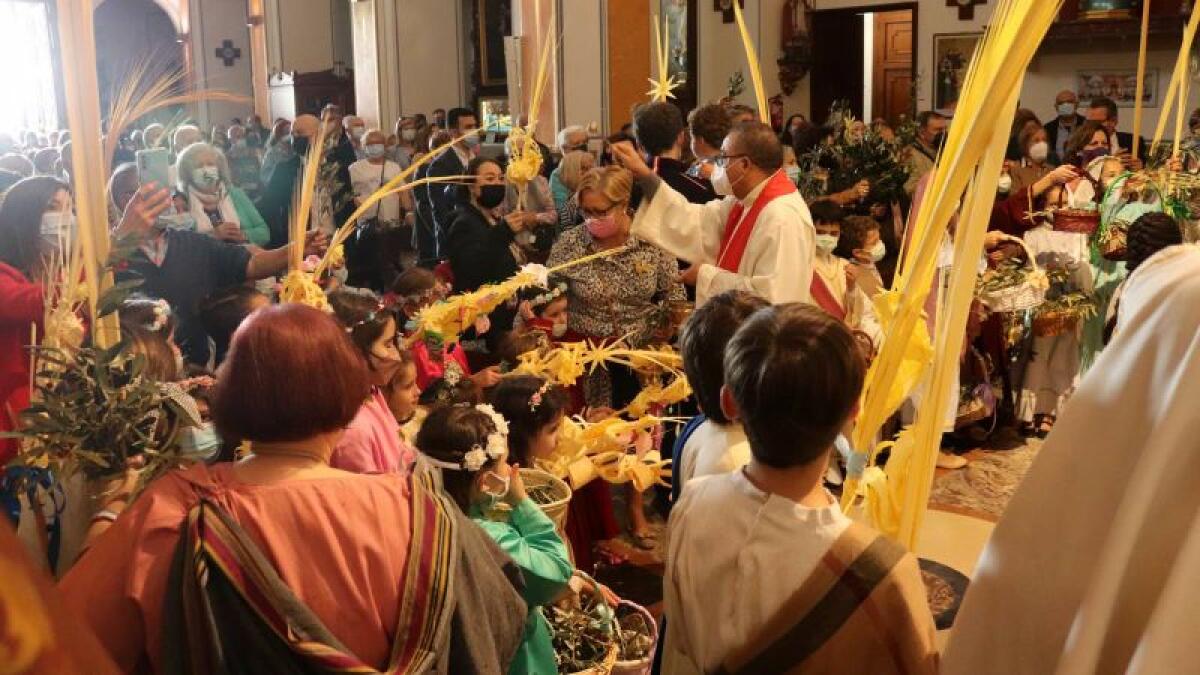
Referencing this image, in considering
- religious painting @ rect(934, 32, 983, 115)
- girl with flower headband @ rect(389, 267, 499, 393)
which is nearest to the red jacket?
girl with flower headband @ rect(389, 267, 499, 393)

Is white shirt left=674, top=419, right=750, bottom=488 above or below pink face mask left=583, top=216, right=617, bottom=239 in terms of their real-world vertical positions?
below

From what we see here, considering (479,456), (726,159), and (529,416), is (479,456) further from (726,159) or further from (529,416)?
(726,159)

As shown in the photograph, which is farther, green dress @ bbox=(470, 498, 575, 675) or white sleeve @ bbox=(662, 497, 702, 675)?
green dress @ bbox=(470, 498, 575, 675)

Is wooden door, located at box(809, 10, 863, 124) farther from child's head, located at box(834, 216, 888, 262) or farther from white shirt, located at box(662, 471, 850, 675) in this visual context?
white shirt, located at box(662, 471, 850, 675)

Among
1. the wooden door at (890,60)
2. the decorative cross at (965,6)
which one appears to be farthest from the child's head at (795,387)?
the wooden door at (890,60)

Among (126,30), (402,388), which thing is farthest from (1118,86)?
(126,30)

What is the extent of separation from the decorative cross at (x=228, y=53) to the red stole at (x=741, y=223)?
15347mm

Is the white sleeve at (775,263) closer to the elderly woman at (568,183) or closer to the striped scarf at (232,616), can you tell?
the elderly woman at (568,183)

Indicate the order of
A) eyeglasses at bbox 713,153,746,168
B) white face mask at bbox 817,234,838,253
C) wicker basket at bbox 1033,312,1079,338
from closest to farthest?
eyeglasses at bbox 713,153,746,168
white face mask at bbox 817,234,838,253
wicker basket at bbox 1033,312,1079,338

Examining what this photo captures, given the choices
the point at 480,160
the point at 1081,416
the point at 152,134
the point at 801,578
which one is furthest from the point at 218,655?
the point at 152,134

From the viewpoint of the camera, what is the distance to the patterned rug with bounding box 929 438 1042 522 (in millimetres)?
5297

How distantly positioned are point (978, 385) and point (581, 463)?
3090mm

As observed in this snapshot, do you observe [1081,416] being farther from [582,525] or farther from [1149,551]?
[582,525]

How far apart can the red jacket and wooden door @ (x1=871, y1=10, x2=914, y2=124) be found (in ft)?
44.8
